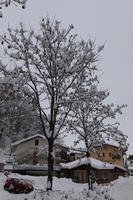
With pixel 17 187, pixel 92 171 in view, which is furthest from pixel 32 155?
pixel 17 187

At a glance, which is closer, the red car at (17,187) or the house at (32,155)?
the red car at (17,187)

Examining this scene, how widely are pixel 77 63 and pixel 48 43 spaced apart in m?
2.37

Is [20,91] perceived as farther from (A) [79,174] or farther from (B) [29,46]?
(A) [79,174]

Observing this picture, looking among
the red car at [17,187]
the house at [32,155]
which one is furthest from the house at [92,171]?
the red car at [17,187]

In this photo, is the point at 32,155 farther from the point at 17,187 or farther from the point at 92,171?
the point at 17,187

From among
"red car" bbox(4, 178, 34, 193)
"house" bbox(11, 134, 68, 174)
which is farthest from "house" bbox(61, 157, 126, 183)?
"red car" bbox(4, 178, 34, 193)

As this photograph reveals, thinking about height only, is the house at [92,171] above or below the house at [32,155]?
below

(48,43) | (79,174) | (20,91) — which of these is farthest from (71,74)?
(79,174)

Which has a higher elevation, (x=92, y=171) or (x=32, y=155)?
(x=32, y=155)

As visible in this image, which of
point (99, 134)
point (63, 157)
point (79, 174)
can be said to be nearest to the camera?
point (99, 134)

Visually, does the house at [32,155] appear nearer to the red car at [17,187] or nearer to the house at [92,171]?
the house at [92,171]

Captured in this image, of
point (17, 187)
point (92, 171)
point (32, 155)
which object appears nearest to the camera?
point (17, 187)

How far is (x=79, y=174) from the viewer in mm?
41656

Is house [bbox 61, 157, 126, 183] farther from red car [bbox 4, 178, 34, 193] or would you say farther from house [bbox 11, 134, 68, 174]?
red car [bbox 4, 178, 34, 193]
